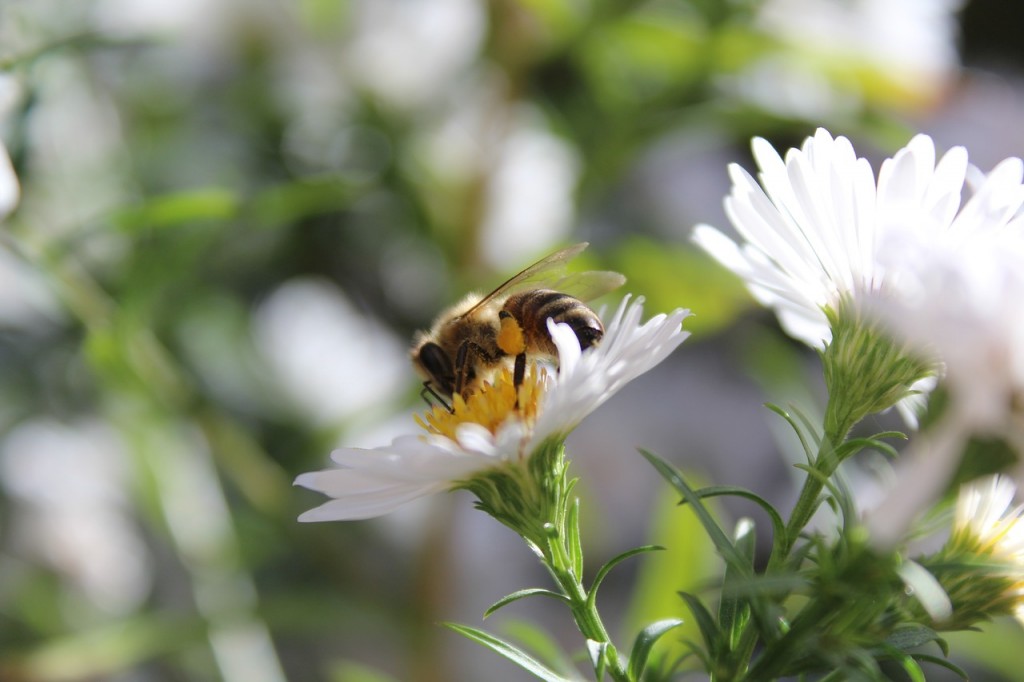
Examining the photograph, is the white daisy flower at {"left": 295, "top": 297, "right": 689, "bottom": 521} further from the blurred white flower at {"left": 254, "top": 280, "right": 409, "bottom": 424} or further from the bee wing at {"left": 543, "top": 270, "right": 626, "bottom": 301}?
the blurred white flower at {"left": 254, "top": 280, "right": 409, "bottom": 424}

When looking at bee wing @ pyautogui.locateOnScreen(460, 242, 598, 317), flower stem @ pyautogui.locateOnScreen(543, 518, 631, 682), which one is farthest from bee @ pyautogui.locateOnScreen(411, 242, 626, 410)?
flower stem @ pyautogui.locateOnScreen(543, 518, 631, 682)

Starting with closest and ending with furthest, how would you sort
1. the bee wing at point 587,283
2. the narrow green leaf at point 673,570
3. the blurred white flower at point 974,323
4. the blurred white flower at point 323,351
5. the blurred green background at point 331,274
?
the blurred white flower at point 974,323 → the bee wing at point 587,283 → the narrow green leaf at point 673,570 → the blurred green background at point 331,274 → the blurred white flower at point 323,351

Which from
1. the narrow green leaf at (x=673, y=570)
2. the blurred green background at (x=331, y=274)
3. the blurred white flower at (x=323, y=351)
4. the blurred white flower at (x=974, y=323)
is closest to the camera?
the blurred white flower at (x=974, y=323)

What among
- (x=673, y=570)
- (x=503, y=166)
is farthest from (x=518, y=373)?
(x=503, y=166)

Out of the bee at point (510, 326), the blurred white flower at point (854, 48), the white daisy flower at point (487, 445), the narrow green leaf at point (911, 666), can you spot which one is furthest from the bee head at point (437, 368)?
the blurred white flower at point (854, 48)

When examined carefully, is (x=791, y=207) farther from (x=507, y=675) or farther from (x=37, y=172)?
(x=507, y=675)

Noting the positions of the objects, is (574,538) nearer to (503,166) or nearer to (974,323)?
(974,323)

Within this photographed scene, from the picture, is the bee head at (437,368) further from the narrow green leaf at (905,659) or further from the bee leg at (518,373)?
the narrow green leaf at (905,659)
